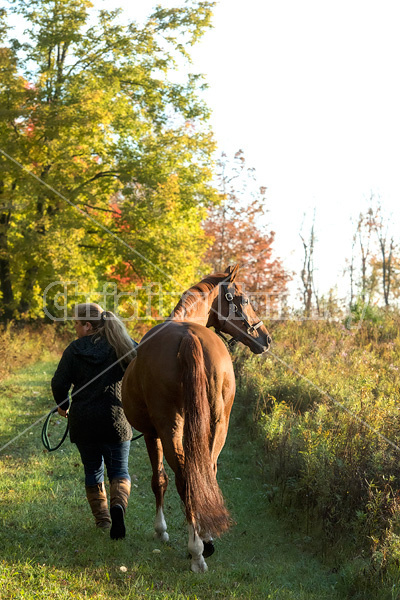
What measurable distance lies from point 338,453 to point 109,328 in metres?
2.74

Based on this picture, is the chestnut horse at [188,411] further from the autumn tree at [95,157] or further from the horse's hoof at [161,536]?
the autumn tree at [95,157]

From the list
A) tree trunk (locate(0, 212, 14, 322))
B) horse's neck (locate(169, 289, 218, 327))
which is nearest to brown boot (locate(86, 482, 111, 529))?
horse's neck (locate(169, 289, 218, 327))

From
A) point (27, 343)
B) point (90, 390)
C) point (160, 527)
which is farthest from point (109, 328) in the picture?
point (27, 343)

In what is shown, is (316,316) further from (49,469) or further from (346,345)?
(49,469)

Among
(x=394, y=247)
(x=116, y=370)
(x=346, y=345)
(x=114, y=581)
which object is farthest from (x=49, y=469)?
(x=394, y=247)

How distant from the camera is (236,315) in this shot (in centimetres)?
603

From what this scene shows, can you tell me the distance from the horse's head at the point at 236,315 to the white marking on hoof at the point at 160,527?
6.69 ft

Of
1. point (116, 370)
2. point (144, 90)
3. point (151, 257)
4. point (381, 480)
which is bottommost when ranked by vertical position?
point (381, 480)

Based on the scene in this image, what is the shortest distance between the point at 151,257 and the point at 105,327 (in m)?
13.3

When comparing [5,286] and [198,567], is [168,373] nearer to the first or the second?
[198,567]

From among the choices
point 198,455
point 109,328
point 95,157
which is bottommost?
point 198,455

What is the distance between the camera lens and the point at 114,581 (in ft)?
12.7

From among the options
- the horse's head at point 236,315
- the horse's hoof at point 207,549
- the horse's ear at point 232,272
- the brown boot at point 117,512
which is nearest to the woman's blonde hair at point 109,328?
the brown boot at point 117,512

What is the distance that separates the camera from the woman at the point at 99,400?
4.73m
